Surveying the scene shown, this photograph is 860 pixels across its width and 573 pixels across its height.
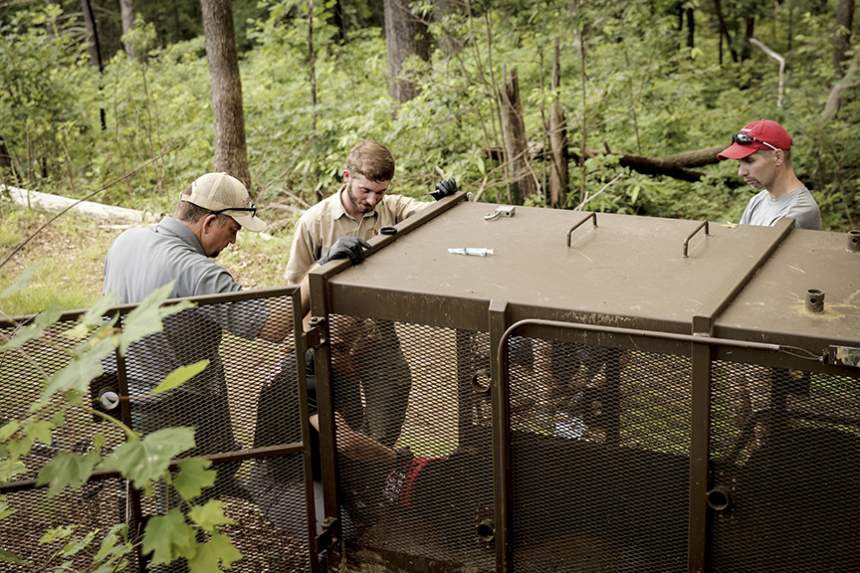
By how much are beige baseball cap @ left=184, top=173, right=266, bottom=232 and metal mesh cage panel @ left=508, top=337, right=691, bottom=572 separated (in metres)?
1.69

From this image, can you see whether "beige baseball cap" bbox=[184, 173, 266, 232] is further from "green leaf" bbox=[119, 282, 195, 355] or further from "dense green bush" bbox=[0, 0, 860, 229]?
"dense green bush" bbox=[0, 0, 860, 229]

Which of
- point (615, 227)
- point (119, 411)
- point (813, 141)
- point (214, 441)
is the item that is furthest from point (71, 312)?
point (813, 141)

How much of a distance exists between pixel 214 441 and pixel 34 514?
29.3 inches

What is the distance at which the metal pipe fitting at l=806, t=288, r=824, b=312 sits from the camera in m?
3.22

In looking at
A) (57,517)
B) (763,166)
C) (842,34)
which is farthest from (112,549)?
(842,34)

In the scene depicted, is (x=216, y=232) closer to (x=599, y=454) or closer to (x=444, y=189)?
(x=444, y=189)

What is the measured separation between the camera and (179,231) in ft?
14.3

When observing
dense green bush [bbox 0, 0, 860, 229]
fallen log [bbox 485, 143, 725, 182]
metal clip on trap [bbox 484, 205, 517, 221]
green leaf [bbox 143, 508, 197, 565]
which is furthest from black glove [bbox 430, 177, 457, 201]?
fallen log [bbox 485, 143, 725, 182]

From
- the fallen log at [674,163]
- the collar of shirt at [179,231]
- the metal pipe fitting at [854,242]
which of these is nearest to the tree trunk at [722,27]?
the fallen log at [674,163]

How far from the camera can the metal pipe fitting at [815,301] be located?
322 cm

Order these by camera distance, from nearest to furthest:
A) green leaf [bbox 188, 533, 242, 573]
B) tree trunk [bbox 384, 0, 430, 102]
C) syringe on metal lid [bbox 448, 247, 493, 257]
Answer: green leaf [bbox 188, 533, 242, 573], syringe on metal lid [bbox 448, 247, 493, 257], tree trunk [bbox 384, 0, 430, 102]

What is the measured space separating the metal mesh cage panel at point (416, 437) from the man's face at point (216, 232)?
1.01 meters

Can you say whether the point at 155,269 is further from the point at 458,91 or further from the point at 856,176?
the point at 856,176

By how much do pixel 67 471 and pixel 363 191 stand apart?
2829 millimetres
